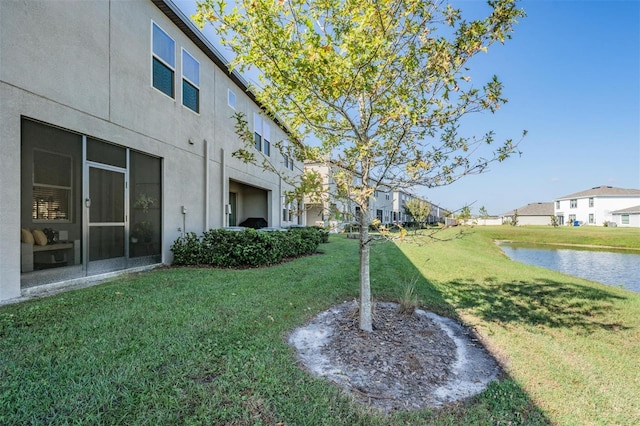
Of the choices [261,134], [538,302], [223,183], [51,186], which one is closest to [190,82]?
[223,183]

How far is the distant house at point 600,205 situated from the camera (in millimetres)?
44969

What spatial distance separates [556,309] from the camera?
5734 mm

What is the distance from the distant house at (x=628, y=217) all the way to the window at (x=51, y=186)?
192ft

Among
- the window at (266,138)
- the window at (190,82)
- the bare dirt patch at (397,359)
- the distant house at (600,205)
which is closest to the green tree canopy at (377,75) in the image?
the bare dirt patch at (397,359)

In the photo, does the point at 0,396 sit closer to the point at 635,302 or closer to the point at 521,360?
the point at 521,360

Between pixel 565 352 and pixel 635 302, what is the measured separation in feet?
15.9

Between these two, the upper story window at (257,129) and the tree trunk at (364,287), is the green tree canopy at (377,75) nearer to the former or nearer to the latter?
the tree trunk at (364,287)

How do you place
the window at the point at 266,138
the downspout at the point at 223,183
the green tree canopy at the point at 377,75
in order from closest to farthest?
the green tree canopy at the point at 377,75 < the downspout at the point at 223,183 < the window at the point at 266,138

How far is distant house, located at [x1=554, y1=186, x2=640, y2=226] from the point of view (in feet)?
148

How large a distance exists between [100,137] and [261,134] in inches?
329

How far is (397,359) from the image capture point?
10.5ft

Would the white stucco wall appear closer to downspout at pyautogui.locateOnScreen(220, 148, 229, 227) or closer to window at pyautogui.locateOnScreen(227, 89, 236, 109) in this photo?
window at pyautogui.locateOnScreen(227, 89, 236, 109)

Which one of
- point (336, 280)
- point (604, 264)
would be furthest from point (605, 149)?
point (336, 280)

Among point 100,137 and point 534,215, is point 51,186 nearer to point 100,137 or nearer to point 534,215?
point 100,137
